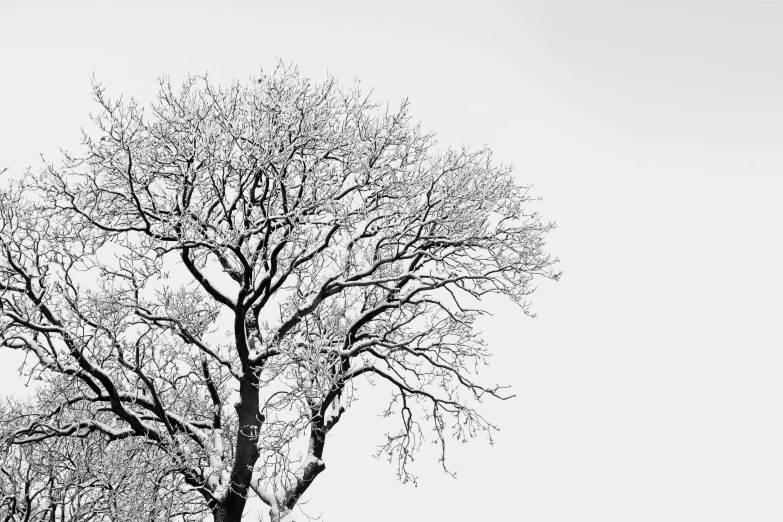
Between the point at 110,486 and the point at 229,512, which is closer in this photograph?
the point at 229,512

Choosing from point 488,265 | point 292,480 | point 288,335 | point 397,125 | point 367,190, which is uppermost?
point 397,125

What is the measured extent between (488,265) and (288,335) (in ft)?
13.1

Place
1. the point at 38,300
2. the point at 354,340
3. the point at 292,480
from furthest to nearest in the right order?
1. the point at 354,340
2. the point at 292,480
3. the point at 38,300

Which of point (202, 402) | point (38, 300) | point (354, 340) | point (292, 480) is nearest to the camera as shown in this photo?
point (38, 300)

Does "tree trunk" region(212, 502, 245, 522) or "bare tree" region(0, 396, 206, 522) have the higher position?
"bare tree" region(0, 396, 206, 522)

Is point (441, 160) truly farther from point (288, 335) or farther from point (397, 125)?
point (288, 335)

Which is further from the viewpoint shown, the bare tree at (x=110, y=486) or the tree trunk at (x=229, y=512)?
the bare tree at (x=110, y=486)

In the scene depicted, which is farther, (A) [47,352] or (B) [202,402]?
(B) [202,402]

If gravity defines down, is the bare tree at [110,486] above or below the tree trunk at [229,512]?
above

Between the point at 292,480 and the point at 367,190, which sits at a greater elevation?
the point at 367,190

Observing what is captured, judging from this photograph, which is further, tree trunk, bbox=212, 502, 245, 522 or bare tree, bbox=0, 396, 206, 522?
bare tree, bbox=0, 396, 206, 522

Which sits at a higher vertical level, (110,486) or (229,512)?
(110,486)

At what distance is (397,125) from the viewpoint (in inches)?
513

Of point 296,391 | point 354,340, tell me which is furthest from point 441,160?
point 296,391
